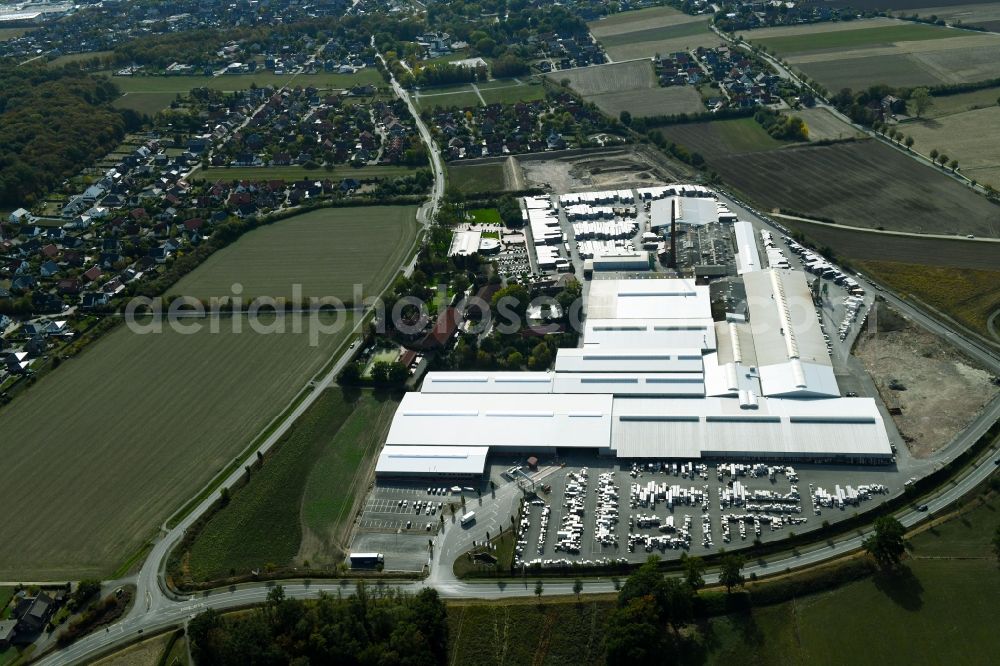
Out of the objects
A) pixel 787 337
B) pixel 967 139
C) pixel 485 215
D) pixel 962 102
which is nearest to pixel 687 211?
pixel 485 215

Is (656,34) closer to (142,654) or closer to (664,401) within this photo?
(664,401)

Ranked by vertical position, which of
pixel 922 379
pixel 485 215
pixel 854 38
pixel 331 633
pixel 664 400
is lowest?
pixel 331 633

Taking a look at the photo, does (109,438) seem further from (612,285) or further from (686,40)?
(686,40)

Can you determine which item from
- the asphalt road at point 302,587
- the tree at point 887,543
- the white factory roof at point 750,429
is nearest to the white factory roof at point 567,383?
the white factory roof at point 750,429

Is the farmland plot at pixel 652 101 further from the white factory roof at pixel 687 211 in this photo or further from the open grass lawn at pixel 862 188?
the white factory roof at pixel 687 211

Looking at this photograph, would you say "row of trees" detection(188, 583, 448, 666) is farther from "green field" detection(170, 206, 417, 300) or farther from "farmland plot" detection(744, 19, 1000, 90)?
"farmland plot" detection(744, 19, 1000, 90)

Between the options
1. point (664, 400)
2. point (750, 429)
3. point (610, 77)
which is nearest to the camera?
point (750, 429)

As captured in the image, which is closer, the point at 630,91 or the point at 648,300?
the point at 648,300

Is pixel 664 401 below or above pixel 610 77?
below
